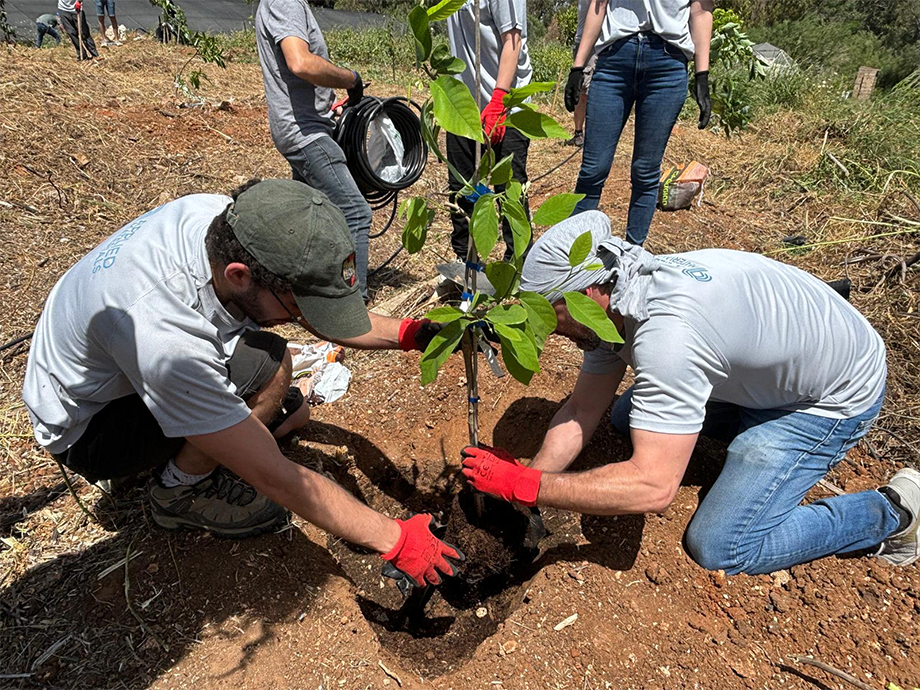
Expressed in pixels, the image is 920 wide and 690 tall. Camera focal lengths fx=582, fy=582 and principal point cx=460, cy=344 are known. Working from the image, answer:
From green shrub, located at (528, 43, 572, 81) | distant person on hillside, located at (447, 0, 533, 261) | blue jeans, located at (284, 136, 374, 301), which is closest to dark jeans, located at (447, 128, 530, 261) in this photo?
distant person on hillside, located at (447, 0, 533, 261)

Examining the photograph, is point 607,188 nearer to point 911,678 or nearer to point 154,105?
point 911,678

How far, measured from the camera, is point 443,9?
106 cm

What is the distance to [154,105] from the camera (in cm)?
650

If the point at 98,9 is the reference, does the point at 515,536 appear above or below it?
below

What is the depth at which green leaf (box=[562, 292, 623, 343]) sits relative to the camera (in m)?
1.29

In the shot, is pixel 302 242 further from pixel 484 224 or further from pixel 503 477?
pixel 503 477

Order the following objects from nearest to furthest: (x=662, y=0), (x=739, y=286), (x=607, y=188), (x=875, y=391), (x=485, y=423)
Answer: (x=739, y=286), (x=875, y=391), (x=485, y=423), (x=662, y=0), (x=607, y=188)

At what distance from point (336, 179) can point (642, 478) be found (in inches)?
89.0

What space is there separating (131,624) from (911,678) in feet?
7.41

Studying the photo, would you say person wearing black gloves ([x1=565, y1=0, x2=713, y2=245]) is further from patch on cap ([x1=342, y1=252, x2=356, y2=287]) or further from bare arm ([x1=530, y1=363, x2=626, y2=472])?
patch on cap ([x1=342, y1=252, x2=356, y2=287])

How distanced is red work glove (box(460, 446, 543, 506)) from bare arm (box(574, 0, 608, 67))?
8.18 ft

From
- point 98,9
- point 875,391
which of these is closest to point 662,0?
point 875,391

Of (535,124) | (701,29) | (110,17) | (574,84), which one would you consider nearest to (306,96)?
(574,84)

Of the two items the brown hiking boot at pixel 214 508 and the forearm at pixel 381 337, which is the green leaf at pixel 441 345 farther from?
the brown hiking boot at pixel 214 508
